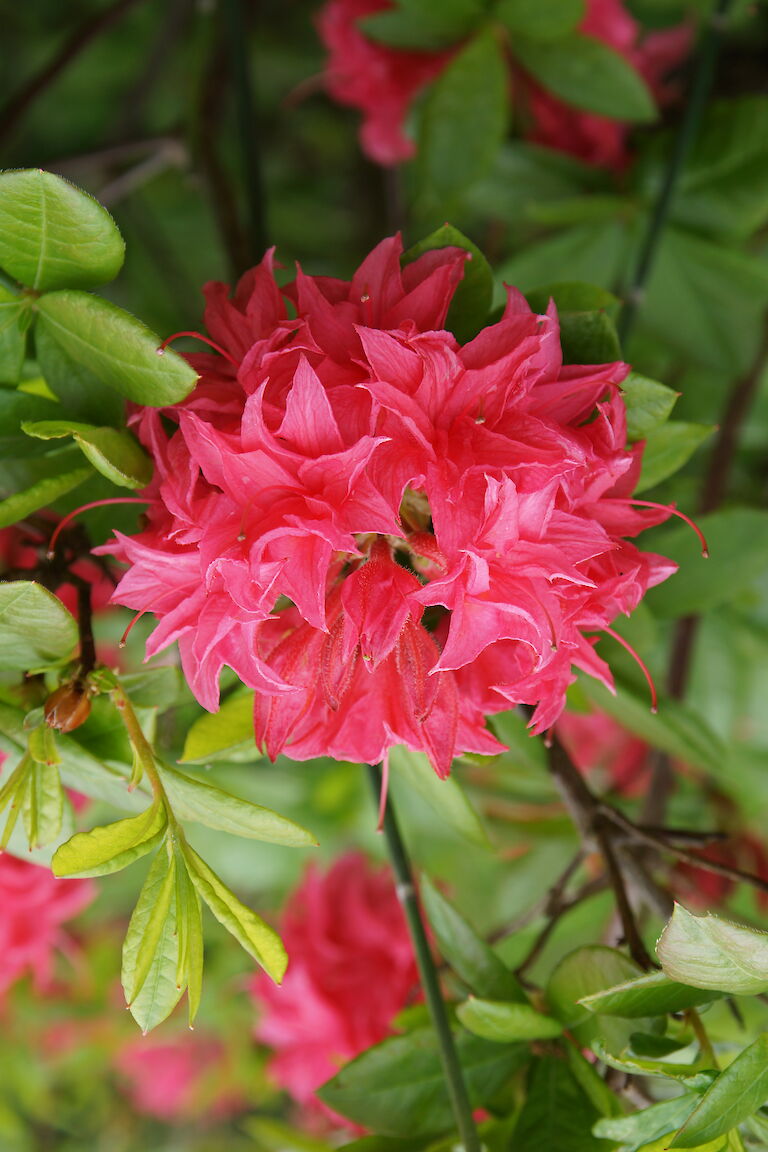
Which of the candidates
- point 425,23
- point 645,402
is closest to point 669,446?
point 645,402

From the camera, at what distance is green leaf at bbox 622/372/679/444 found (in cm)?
43

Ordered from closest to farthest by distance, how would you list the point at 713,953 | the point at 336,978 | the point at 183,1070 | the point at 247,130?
the point at 713,953
the point at 247,130
the point at 336,978
the point at 183,1070

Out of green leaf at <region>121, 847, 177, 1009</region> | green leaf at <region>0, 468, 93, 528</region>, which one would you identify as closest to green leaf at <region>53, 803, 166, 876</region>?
green leaf at <region>121, 847, 177, 1009</region>

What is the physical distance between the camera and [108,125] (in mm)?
1280

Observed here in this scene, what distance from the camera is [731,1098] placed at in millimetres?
367

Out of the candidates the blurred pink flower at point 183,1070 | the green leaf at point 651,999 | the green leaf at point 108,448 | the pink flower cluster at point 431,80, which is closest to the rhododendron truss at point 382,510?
the green leaf at point 108,448

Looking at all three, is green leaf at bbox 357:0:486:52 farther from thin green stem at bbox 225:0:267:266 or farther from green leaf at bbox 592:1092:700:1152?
green leaf at bbox 592:1092:700:1152

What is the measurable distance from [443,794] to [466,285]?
9.7 inches

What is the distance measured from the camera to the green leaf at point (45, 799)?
410 millimetres

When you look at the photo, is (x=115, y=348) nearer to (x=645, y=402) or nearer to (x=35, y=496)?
(x=35, y=496)

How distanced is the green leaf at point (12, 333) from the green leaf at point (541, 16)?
459mm

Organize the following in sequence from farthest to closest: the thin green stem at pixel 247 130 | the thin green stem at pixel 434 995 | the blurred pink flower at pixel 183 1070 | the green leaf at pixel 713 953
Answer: the blurred pink flower at pixel 183 1070 < the thin green stem at pixel 247 130 < the thin green stem at pixel 434 995 < the green leaf at pixel 713 953

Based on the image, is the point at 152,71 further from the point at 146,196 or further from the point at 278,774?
the point at 278,774

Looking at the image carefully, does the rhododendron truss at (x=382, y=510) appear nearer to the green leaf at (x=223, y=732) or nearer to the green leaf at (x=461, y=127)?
the green leaf at (x=223, y=732)
